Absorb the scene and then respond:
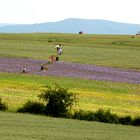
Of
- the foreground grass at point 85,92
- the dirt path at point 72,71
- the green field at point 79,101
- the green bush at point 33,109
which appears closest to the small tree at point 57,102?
the green bush at point 33,109

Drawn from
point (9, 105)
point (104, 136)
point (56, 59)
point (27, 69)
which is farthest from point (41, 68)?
point (104, 136)

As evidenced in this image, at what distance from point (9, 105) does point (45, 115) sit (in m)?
3.22

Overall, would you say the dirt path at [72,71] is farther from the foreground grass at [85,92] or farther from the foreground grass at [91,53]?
the foreground grass at [91,53]

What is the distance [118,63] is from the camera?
7969cm

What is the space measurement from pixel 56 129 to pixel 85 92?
21.8 m

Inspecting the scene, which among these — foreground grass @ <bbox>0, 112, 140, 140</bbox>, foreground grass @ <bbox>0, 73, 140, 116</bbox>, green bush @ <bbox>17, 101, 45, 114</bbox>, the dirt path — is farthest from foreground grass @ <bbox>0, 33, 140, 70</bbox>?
foreground grass @ <bbox>0, 112, 140, 140</bbox>

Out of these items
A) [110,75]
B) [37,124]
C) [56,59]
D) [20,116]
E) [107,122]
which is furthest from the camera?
[56,59]

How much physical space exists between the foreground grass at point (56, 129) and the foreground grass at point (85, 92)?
16.3 feet

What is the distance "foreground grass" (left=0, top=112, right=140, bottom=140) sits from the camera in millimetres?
21587

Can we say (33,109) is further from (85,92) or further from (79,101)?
(85,92)

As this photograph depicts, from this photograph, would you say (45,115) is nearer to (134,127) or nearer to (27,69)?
(134,127)

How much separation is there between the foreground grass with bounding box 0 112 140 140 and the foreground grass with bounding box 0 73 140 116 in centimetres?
496

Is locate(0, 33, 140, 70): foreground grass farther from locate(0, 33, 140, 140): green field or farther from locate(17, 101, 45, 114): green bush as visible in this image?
locate(17, 101, 45, 114): green bush

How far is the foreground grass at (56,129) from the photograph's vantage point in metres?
21.6
